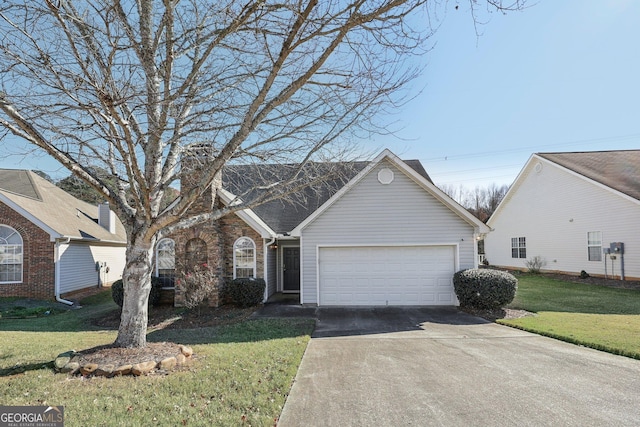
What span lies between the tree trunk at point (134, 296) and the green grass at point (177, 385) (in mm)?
955

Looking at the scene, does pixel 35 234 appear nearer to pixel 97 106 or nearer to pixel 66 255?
pixel 66 255

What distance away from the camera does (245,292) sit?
38.1ft

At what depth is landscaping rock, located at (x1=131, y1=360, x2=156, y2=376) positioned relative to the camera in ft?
16.9

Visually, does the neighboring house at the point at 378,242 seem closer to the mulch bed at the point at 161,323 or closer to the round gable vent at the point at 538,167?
the mulch bed at the point at 161,323

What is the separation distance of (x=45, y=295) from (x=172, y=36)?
42.8ft

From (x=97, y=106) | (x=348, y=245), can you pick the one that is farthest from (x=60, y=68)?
(x=348, y=245)

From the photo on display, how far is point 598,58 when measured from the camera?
28.8 feet

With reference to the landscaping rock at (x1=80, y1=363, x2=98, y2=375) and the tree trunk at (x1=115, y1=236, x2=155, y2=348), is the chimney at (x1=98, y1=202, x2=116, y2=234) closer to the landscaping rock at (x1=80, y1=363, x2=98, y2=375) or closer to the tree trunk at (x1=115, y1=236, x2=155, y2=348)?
the tree trunk at (x1=115, y1=236, x2=155, y2=348)

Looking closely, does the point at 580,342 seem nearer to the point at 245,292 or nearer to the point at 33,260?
the point at 245,292

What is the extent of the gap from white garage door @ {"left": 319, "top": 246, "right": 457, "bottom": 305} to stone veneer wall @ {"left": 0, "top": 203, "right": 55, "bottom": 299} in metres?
10.9

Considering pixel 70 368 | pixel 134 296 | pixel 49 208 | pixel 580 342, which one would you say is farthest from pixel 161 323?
pixel 49 208

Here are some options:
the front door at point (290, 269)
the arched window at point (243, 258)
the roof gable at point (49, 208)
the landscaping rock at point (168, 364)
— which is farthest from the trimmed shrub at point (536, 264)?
the roof gable at point (49, 208)

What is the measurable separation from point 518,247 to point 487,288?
14.6m

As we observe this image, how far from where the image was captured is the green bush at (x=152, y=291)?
11.4 metres
